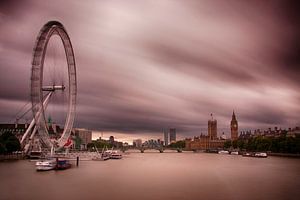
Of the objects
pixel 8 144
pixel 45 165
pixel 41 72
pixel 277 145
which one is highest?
pixel 41 72

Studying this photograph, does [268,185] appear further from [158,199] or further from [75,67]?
[75,67]

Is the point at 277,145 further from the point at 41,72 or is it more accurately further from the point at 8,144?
the point at 41,72

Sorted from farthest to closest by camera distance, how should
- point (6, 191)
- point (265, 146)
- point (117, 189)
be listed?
point (265, 146), point (117, 189), point (6, 191)

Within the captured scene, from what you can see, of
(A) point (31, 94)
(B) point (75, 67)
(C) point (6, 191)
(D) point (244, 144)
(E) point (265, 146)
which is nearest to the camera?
(C) point (6, 191)

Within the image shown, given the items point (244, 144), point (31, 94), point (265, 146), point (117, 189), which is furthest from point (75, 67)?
point (244, 144)

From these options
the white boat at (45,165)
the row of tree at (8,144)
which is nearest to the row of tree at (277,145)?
the white boat at (45,165)

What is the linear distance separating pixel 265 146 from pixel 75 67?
72960 mm

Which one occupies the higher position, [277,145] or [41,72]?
[41,72]

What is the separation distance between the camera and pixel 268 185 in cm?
3425

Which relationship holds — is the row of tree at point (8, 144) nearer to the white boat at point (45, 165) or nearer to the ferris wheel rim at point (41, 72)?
the ferris wheel rim at point (41, 72)

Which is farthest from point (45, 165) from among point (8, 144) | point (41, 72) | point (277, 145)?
point (277, 145)

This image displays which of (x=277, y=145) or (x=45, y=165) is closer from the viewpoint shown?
(x=45, y=165)

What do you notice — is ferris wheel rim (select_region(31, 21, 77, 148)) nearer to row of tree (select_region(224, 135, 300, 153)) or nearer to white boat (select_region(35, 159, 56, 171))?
white boat (select_region(35, 159, 56, 171))

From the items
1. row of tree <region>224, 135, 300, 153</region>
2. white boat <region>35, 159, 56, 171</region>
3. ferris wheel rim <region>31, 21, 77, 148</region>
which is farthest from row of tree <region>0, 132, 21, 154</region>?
row of tree <region>224, 135, 300, 153</region>
